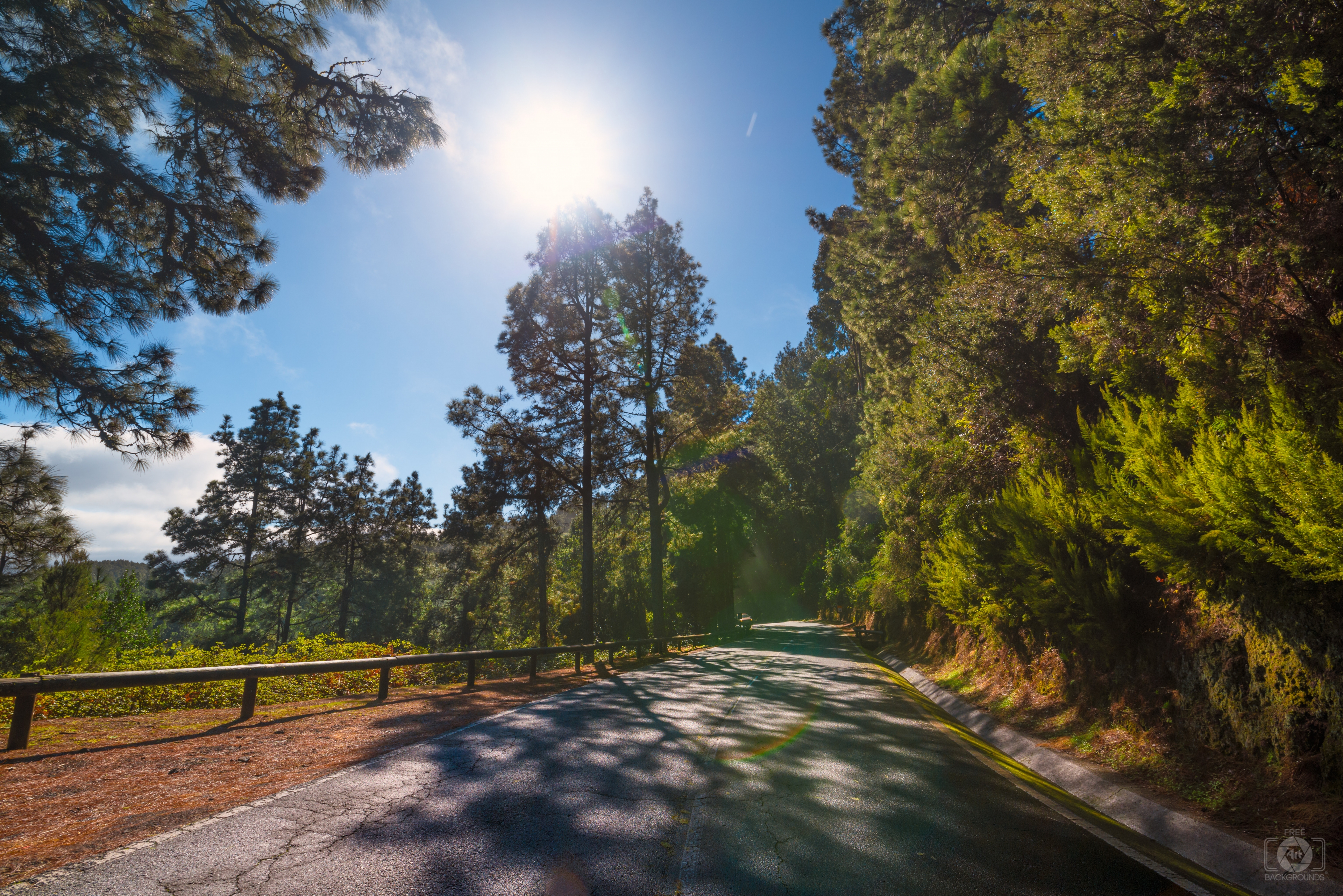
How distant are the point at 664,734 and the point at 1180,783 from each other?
15.9ft

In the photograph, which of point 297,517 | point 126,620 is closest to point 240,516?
point 297,517

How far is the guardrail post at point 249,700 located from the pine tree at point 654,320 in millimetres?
16876

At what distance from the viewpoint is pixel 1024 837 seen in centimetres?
376

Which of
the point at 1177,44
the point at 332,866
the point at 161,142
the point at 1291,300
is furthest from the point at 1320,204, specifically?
the point at 161,142

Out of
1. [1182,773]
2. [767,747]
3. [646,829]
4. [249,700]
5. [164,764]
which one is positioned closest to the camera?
[646,829]

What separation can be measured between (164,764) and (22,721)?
1662 millimetres

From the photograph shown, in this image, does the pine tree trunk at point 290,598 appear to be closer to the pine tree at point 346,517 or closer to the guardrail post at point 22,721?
the pine tree at point 346,517

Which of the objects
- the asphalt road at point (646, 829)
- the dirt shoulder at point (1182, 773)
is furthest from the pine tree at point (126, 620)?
the dirt shoulder at point (1182, 773)

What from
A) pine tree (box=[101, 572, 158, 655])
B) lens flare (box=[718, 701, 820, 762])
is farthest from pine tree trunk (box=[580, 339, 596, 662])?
lens flare (box=[718, 701, 820, 762])

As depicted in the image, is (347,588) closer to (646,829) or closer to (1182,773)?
(646,829)

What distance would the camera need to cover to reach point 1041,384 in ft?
33.2

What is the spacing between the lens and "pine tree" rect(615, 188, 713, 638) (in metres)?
24.5

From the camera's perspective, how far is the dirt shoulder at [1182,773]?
Answer: 3695 mm

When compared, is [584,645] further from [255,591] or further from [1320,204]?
[255,591]
